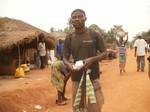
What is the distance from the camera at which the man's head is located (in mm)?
5438

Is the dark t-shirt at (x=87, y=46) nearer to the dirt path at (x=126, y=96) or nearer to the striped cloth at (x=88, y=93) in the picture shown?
the striped cloth at (x=88, y=93)

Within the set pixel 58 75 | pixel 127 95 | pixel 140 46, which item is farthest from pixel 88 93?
pixel 140 46

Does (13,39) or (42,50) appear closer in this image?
(13,39)

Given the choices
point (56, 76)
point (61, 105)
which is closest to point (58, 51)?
point (56, 76)

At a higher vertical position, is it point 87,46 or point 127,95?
point 87,46

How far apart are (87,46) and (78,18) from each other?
0.42 meters

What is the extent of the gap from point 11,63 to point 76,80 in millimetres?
15563

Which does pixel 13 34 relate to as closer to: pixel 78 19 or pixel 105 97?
pixel 105 97

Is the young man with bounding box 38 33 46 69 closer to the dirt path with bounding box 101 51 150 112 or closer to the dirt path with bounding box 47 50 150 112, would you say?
the dirt path with bounding box 101 51 150 112

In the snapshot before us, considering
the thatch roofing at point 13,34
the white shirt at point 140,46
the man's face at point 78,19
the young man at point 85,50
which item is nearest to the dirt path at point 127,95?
the white shirt at point 140,46

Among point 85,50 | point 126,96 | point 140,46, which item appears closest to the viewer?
point 85,50

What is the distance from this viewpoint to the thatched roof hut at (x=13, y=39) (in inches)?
786

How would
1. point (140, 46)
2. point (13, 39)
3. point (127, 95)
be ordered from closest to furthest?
point (127, 95)
point (140, 46)
point (13, 39)

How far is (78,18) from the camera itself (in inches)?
214
